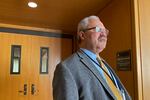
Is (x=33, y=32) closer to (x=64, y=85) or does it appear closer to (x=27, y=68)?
(x=27, y=68)

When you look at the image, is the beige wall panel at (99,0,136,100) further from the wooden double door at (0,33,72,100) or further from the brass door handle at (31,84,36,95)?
the brass door handle at (31,84,36,95)

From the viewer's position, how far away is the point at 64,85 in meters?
1.05

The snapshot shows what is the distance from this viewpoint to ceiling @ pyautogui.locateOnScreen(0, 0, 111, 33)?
2682 mm

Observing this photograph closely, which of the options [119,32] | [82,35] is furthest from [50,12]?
[82,35]

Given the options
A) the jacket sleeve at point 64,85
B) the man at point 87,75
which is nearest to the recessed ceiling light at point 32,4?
the man at point 87,75

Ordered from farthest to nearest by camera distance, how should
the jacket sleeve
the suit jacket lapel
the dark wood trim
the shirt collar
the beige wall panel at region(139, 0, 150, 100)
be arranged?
the dark wood trim < the beige wall panel at region(139, 0, 150, 100) < the shirt collar < the suit jacket lapel < the jacket sleeve

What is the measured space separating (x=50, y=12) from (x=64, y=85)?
218 centimetres

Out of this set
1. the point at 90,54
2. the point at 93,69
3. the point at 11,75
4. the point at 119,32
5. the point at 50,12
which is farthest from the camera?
the point at 11,75

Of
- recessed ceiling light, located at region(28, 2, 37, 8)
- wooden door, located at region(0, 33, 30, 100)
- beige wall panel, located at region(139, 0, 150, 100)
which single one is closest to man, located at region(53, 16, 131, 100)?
beige wall panel, located at region(139, 0, 150, 100)

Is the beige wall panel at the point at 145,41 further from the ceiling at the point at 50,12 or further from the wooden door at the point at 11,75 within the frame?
the wooden door at the point at 11,75

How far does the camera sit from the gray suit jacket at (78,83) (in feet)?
3.43

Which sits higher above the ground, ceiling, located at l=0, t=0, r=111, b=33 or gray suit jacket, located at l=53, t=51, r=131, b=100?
ceiling, located at l=0, t=0, r=111, b=33

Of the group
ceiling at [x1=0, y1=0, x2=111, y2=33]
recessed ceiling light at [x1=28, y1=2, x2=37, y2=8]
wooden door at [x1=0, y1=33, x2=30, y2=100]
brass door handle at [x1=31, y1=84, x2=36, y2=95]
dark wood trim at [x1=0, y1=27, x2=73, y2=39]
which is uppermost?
recessed ceiling light at [x1=28, y1=2, x2=37, y2=8]

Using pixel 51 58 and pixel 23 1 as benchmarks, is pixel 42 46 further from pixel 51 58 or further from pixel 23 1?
pixel 23 1
